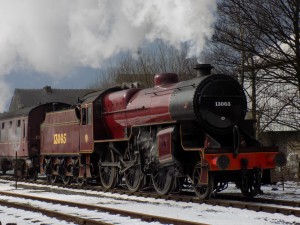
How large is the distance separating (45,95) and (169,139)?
53027 millimetres

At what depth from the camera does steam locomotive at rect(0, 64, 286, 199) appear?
39.1 feet

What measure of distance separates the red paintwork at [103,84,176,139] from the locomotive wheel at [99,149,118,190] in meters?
0.66

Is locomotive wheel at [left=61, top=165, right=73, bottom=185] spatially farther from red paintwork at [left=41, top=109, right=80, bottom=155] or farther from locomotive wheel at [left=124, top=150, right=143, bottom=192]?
locomotive wheel at [left=124, top=150, right=143, bottom=192]

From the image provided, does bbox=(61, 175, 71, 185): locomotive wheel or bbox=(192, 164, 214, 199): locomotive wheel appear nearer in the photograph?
bbox=(192, 164, 214, 199): locomotive wheel

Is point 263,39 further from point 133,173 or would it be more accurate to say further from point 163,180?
point 163,180

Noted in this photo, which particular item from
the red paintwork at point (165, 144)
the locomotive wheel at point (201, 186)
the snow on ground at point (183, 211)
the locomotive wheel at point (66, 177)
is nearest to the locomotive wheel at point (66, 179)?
the locomotive wheel at point (66, 177)

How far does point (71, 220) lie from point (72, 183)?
1084 centimetres

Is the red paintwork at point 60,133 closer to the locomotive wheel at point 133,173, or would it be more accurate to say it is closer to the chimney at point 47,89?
the locomotive wheel at point 133,173

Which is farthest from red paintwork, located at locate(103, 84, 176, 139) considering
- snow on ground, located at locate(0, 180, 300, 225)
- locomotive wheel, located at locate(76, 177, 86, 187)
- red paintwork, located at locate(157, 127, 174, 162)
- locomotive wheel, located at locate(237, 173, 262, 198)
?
locomotive wheel, located at locate(237, 173, 262, 198)

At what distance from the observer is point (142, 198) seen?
1310cm

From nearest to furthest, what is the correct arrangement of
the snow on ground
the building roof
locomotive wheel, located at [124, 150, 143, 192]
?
the snow on ground < locomotive wheel, located at [124, 150, 143, 192] < the building roof

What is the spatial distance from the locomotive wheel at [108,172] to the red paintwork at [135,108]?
0.66 metres

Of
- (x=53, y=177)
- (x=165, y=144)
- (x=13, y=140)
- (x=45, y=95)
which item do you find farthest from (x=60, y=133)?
(x=45, y=95)

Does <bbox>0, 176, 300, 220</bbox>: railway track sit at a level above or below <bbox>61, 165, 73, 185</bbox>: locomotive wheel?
below
